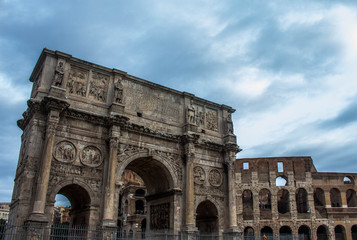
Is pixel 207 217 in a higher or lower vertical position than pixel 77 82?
lower

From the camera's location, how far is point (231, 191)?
19.1 metres

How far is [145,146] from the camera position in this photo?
16922 mm

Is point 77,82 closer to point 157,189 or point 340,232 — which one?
point 157,189

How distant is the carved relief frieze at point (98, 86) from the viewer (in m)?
16.4

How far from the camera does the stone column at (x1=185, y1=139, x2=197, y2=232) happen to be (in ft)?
54.4

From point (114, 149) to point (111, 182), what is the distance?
1.55 metres

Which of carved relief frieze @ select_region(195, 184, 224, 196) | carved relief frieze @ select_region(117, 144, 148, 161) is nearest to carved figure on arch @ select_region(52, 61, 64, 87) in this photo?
carved relief frieze @ select_region(117, 144, 148, 161)

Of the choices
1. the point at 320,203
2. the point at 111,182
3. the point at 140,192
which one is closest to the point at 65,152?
the point at 111,182

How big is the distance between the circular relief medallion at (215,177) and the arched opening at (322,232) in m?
23.0

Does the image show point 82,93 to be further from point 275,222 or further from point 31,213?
point 275,222

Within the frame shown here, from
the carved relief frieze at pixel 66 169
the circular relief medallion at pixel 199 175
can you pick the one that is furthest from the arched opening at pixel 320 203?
the carved relief frieze at pixel 66 169

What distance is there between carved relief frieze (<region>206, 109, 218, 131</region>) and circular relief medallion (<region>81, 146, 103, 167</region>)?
739 centimetres

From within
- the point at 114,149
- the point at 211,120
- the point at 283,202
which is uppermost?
the point at 211,120

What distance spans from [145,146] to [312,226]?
1052 inches
